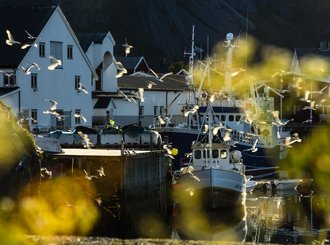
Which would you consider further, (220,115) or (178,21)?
(178,21)

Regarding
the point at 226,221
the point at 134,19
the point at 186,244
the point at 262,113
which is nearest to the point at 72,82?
the point at 262,113

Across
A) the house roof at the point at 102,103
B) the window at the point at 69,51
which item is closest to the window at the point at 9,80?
the window at the point at 69,51

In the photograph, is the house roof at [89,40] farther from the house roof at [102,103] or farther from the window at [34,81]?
the window at [34,81]

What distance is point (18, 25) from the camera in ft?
233

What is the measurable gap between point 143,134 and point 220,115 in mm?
13021

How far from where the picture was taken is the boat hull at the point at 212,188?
51.8 meters

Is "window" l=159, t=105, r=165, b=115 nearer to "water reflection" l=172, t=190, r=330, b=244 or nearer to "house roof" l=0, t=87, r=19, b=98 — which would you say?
"house roof" l=0, t=87, r=19, b=98

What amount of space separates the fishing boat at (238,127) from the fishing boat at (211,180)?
9.26 meters

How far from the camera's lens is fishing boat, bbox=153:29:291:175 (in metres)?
66.9

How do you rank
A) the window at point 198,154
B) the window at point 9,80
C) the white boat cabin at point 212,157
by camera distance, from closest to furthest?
the white boat cabin at point 212,157 < the window at point 198,154 < the window at point 9,80

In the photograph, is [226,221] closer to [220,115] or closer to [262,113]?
[220,115]

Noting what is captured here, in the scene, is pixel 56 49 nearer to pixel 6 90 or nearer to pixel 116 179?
pixel 6 90

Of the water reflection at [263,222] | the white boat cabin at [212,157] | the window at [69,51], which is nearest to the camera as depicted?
the water reflection at [263,222]

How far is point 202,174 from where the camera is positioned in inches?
2050
